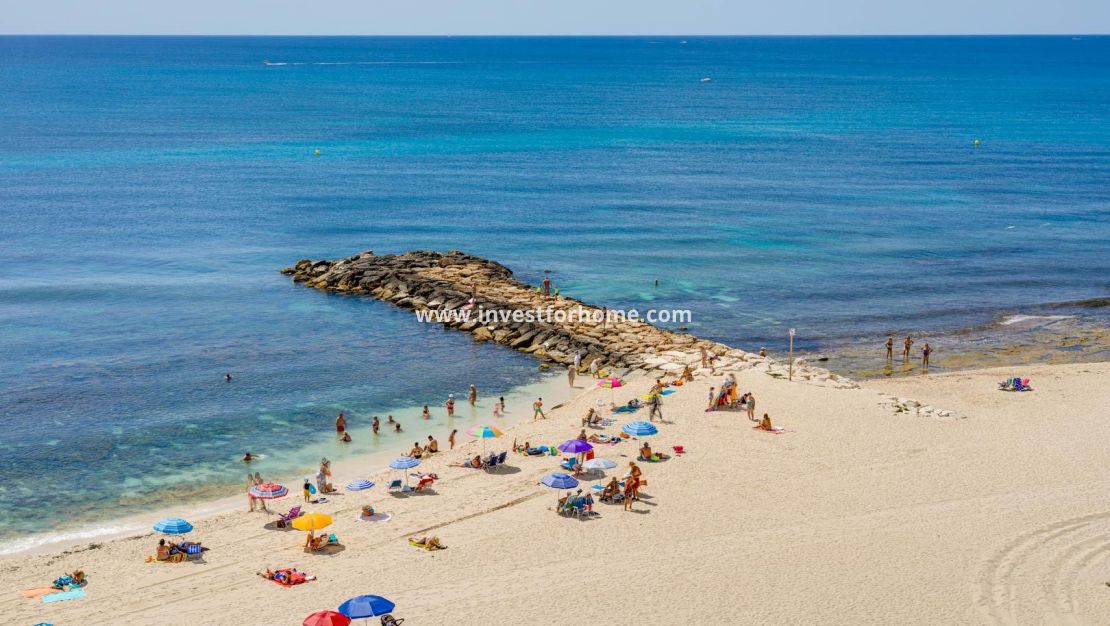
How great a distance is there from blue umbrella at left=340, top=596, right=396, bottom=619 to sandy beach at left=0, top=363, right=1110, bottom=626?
3.69 ft

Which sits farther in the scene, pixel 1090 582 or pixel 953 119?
pixel 953 119

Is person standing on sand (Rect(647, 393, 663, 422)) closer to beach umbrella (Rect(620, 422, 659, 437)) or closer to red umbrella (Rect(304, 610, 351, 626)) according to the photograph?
beach umbrella (Rect(620, 422, 659, 437))

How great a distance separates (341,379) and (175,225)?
111ft

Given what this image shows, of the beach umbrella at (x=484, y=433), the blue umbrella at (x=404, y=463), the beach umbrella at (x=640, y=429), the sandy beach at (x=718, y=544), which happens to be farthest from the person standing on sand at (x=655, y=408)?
the blue umbrella at (x=404, y=463)

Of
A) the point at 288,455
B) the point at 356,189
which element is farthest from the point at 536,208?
the point at 288,455

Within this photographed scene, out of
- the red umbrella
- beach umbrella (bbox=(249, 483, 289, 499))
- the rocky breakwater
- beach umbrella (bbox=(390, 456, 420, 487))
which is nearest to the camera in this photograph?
the red umbrella

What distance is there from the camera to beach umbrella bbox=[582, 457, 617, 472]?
103 feet

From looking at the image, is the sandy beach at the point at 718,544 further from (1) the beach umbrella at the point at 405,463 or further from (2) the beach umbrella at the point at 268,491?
(1) the beach umbrella at the point at 405,463

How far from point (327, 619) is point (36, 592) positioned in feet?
27.6

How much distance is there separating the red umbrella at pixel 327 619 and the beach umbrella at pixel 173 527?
7.45 metres

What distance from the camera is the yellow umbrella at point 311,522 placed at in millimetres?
26812

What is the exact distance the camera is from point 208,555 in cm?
2719

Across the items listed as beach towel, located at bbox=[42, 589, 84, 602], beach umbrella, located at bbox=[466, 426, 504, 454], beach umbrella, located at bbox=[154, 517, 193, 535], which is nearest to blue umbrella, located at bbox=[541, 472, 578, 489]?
beach umbrella, located at bbox=[466, 426, 504, 454]

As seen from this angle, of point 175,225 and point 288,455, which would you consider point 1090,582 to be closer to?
point 288,455
